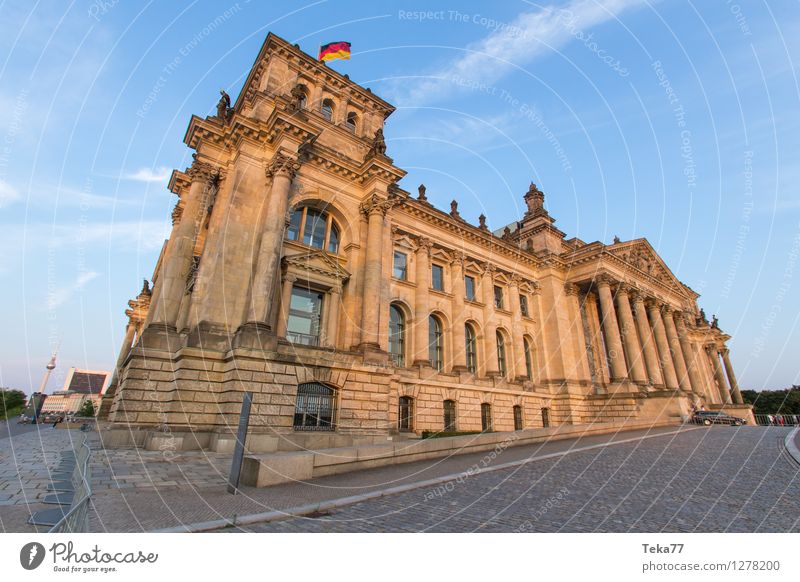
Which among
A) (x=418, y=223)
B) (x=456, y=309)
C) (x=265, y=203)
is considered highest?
(x=418, y=223)

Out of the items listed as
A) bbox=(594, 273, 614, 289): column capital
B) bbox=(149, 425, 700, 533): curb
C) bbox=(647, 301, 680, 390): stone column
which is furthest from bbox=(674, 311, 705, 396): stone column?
bbox=(149, 425, 700, 533): curb

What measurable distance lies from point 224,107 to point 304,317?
1257 centimetres

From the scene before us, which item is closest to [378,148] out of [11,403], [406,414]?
Answer: [406,414]

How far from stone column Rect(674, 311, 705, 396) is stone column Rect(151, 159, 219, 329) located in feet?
162

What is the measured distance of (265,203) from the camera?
18547mm

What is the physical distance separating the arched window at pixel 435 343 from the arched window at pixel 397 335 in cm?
215

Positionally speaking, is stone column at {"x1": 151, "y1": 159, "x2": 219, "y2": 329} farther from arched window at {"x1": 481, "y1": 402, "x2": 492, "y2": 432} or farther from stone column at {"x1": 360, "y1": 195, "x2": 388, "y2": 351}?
arched window at {"x1": 481, "y1": 402, "x2": 492, "y2": 432}

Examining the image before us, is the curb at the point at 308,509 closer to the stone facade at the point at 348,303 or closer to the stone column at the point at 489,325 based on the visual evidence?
the stone facade at the point at 348,303

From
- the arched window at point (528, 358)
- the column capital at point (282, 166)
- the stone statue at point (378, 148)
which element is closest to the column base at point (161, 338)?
the column capital at point (282, 166)

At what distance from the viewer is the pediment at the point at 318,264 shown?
1888 centimetres
